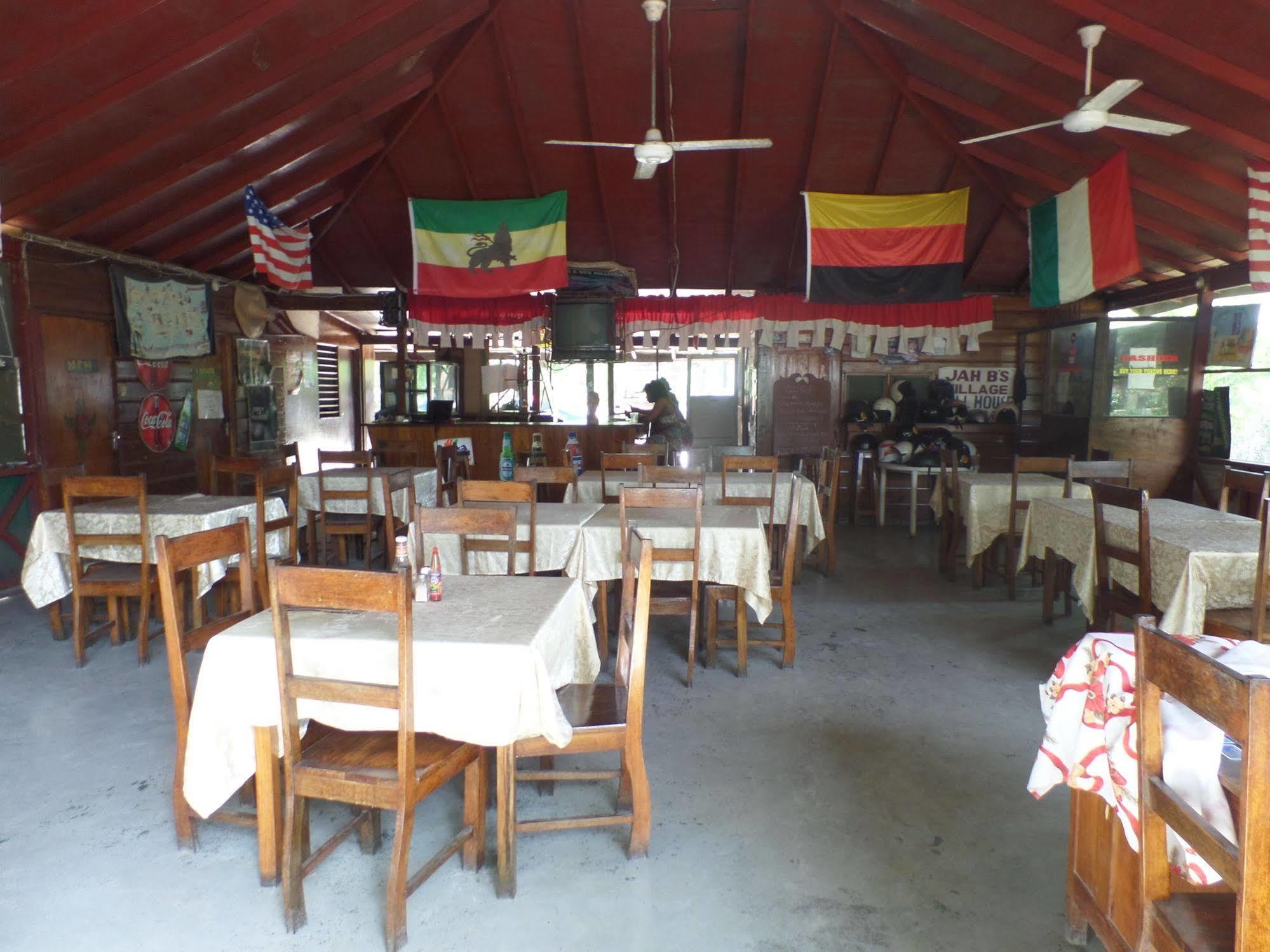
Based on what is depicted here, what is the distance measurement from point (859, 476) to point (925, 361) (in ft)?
6.89

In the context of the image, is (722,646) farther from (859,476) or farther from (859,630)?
(859,476)

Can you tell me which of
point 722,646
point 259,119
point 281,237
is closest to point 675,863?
point 722,646

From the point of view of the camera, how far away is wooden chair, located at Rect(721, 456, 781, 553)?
18.0 ft

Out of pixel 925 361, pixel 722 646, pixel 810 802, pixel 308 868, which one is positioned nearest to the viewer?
pixel 308 868

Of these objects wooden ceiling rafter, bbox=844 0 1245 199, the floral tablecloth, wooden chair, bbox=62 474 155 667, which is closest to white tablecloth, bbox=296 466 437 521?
wooden chair, bbox=62 474 155 667

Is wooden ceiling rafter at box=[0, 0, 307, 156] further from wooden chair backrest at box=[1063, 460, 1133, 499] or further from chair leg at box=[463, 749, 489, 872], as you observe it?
wooden chair backrest at box=[1063, 460, 1133, 499]

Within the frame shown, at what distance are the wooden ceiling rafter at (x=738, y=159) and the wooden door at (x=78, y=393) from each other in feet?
21.6

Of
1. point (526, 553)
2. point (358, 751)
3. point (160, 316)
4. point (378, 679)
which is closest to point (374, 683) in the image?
point (378, 679)

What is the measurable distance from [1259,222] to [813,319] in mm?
Result: 4621

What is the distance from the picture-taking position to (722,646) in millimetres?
4480

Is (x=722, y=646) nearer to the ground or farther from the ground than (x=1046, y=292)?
nearer to the ground

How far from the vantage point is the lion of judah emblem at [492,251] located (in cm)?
891

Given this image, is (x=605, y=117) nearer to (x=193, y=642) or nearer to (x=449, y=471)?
(x=449, y=471)

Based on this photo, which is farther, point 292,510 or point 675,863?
point 292,510
